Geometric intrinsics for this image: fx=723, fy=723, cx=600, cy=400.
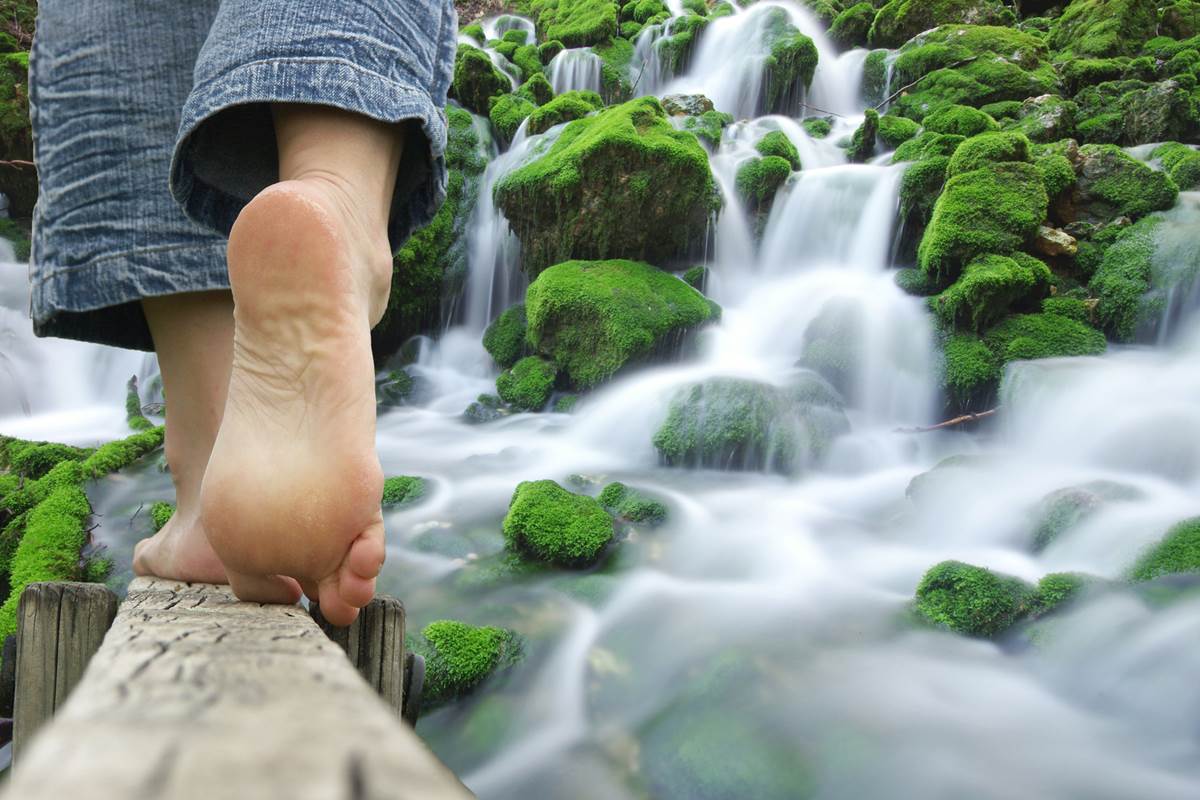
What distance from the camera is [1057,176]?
5.00 meters

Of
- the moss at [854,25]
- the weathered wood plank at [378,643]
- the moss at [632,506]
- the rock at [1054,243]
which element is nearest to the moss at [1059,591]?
the moss at [632,506]

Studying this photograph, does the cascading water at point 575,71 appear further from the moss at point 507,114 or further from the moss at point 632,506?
the moss at point 632,506

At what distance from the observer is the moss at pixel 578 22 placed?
36.6 feet

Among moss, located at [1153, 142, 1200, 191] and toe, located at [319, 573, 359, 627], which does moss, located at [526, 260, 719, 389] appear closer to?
moss, located at [1153, 142, 1200, 191]

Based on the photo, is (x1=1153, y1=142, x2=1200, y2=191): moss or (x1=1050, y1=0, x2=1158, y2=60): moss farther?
(x1=1050, y1=0, x2=1158, y2=60): moss

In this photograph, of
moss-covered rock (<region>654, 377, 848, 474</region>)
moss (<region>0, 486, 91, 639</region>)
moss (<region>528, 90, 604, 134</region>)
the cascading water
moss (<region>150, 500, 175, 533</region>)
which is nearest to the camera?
moss (<region>0, 486, 91, 639</region>)

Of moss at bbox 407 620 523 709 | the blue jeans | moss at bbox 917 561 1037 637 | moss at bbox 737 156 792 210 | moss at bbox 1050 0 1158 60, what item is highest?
moss at bbox 1050 0 1158 60

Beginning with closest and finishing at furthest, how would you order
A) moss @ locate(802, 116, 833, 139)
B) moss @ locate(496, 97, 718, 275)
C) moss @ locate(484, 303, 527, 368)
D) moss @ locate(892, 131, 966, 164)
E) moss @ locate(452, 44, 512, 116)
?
moss @ locate(496, 97, 718, 275), moss @ locate(892, 131, 966, 164), moss @ locate(484, 303, 527, 368), moss @ locate(452, 44, 512, 116), moss @ locate(802, 116, 833, 139)

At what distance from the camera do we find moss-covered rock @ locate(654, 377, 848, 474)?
387cm

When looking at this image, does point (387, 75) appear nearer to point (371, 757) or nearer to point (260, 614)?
point (260, 614)

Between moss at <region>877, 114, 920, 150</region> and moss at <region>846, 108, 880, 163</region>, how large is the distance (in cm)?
9

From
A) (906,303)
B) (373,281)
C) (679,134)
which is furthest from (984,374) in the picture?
(373,281)

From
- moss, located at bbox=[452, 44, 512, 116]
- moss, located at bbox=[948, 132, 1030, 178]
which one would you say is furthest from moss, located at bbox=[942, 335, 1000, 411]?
moss, located at bbox=[452, 44, 512, 116]

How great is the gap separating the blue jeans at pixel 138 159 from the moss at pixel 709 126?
21.2 feet
